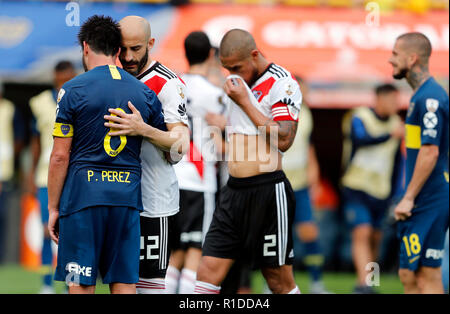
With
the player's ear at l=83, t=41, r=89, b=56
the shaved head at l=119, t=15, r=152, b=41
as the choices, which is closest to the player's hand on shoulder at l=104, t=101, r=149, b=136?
the player's ear at l=83, t=41, r=89, b=56

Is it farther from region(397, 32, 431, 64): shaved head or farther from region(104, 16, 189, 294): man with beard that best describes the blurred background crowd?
region(104, 16, 189, 294): man with beard

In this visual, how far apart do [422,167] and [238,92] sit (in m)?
1.70

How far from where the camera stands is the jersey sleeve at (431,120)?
600 cm

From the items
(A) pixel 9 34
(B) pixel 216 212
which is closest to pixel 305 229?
(B) pixel 216 212

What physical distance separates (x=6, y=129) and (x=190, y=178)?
16.3 ft

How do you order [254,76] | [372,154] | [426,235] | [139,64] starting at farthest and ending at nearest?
[372,154] → [426,235] → [254,76] → [139,64]

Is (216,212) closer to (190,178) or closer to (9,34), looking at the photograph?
(190,178)

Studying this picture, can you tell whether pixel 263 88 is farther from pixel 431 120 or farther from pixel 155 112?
pixel 431 120

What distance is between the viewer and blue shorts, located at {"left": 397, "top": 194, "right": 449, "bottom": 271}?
20.1 ft

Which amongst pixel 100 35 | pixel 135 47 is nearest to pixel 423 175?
pixel 135 47

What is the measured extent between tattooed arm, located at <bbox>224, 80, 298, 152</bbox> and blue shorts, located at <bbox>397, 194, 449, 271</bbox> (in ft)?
4.86

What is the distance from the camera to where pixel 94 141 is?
14.9 ft

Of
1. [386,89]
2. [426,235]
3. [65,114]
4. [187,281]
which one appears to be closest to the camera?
[65,114]

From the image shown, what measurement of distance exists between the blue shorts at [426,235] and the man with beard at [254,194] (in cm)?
114
